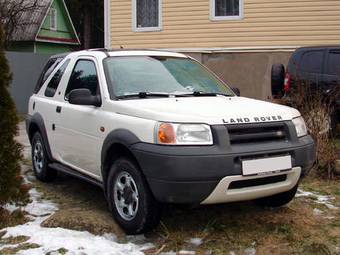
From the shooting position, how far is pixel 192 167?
14.2 ft

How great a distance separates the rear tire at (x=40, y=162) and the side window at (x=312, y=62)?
18.5ft

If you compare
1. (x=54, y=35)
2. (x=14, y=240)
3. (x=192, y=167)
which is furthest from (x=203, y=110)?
(x=54, y=35)

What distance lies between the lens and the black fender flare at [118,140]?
4.69 meters

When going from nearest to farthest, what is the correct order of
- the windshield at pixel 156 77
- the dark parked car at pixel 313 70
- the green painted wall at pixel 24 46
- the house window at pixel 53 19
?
the windshield at pixel 156 77 < the dark parked car at pixel 313 70 < the green painted wall at pixel 24 46 < the house window at pixel 53 19

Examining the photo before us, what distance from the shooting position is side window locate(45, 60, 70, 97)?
21.8 ft

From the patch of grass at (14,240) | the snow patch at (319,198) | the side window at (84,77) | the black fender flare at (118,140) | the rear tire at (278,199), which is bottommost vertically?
the patch of grass at (14,240)

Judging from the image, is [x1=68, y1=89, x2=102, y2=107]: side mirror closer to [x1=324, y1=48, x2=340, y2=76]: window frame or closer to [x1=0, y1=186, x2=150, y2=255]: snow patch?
[x1=0, y1=186, x2=150, y2=255]: snow patch

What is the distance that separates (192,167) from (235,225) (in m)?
1.10

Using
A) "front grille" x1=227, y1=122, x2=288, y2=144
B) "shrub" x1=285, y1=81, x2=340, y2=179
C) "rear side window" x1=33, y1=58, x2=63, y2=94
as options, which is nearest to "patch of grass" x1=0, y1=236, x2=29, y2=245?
"front grille" x1=227, y1=122, x2=288, y2=144

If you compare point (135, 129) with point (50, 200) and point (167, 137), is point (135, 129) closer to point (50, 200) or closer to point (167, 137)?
point (167, 137)

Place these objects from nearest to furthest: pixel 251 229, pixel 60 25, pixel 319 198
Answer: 1. pixel 251 229
2. pixel 319 198
3. pixel 60 25

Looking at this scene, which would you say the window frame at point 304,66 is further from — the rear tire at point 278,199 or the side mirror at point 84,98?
the side mirror at point 84,98

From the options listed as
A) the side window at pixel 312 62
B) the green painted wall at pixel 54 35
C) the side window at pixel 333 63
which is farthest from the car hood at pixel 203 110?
the green painted wall at pixel 54 35

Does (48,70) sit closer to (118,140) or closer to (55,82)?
(55,82)
